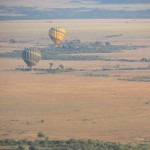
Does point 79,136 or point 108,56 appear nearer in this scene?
point 79,136

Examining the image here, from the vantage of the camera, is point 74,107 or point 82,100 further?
point 82,100

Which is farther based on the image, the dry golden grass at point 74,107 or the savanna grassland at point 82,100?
the savanna grassland at point 82,100

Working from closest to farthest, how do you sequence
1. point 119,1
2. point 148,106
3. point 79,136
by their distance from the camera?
1. point 79,136
2. point 148,106
3. point 119,1

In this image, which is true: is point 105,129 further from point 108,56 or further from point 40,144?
point 108,56

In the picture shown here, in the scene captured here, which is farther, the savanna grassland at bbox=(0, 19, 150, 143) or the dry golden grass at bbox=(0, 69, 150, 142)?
the savanna grassland at bbox=(0, 19, 150, 143)

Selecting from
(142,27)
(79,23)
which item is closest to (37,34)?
(142,27)

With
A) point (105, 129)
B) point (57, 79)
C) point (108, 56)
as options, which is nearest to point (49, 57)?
point (108, 56)

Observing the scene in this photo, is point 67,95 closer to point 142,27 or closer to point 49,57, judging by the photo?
point 49,57

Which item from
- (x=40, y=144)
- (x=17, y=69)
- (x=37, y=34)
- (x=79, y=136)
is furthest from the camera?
(x=37, y=34)
